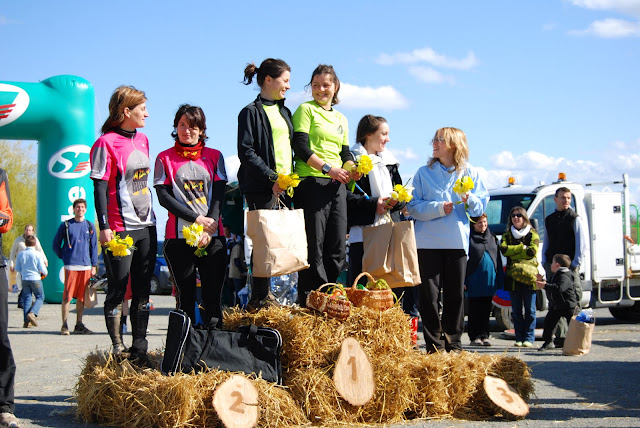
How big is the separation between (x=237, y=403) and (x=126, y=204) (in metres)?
1.83

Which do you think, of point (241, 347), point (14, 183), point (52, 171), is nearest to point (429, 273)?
point (241, 347)

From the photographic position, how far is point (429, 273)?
635cm

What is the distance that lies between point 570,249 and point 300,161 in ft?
18.5

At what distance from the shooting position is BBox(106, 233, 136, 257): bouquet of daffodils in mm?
5348

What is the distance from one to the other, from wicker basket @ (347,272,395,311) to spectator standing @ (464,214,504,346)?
4480 millimetres

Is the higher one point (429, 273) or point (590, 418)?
point (429, 273)

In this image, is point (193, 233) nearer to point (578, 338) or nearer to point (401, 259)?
point (401, 259)

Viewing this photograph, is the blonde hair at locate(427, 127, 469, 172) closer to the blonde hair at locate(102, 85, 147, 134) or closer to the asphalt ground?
the asphalt ground

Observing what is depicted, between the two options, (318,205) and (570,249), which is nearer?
(318,205)

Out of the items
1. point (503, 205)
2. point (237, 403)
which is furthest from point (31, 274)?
point (237, 403)

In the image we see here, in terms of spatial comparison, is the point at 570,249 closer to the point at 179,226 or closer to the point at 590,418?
the point at 590,418

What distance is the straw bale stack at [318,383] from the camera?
4.73m

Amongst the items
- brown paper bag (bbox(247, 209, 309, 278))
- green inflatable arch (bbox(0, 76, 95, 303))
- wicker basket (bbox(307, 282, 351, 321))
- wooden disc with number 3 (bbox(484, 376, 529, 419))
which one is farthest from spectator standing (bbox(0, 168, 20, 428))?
green inflatable arch (bbox(0, 76, 95, 303))

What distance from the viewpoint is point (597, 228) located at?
1295 cm
